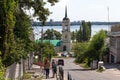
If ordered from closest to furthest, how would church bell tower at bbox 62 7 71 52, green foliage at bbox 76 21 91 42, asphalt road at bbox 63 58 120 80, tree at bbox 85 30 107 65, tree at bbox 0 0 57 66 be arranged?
1. tree at bbox 0 0 57 66
2. asphalt road at bbox 63 58 120 80
3. tree at bbox 85 30 107 65
4. church bell tower at bbox 62 7 71 52
5. green foliage at bbox 76 21 91 42

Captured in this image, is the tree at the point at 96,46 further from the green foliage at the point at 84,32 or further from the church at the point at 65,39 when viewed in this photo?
the green foliage at the point at 84,32

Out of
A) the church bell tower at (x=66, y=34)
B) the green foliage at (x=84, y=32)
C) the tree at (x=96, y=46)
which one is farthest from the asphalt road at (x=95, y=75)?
the green foliage at (x=84, y=32)

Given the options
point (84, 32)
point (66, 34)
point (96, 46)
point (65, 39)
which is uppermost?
point (84, 32)

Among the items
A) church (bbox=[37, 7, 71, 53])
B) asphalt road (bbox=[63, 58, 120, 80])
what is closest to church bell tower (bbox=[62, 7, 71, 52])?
church (bbox=[37, 7, 71, 53])

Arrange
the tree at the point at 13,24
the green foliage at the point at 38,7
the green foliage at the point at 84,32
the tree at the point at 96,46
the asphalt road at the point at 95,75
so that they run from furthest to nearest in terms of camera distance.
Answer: the green foliage at the point at 84,32 < the tree at the point at 96,46 < the asphalt road at the point at 95,75 < the green foliage at the point at 38,7 < the tree at the point at 13,24

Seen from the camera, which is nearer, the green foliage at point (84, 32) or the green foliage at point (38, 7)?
the green foliage at point (38, 7)

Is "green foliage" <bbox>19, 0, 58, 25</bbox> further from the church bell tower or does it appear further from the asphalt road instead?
the church bell tower

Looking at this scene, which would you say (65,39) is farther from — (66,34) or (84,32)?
(84,32)

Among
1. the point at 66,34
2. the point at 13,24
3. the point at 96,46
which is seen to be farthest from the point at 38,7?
the point at 66,34

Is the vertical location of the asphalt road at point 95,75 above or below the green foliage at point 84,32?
below

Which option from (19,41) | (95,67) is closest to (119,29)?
(95,67)

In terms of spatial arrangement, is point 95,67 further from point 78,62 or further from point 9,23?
point 9,23

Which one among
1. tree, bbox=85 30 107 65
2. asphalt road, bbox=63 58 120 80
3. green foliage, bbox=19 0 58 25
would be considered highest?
green foliage, bbox=19 0 58 25

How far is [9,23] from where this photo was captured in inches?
803
